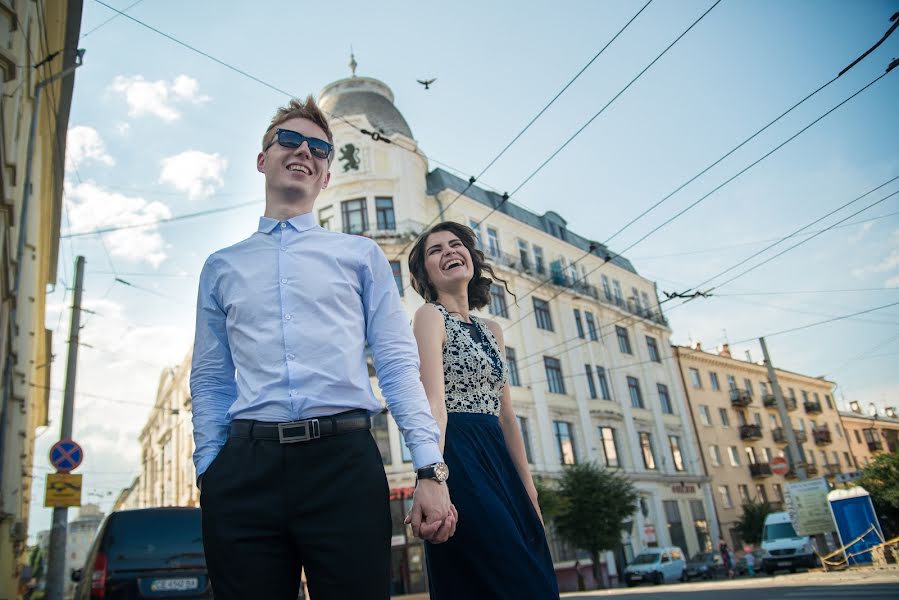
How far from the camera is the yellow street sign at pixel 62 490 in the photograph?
1163cm

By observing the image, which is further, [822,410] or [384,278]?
[822,410]


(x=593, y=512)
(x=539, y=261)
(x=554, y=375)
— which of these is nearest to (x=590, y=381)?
(x=554, y=375)

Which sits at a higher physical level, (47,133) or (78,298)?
(47,133)

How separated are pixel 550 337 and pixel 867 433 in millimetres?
48845

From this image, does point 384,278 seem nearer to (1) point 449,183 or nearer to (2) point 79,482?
(2) point 79,482

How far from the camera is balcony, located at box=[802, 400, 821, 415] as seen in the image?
54312 millimetres

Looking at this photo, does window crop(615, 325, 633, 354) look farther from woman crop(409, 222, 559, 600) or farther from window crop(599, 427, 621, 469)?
woman crop(409, 222, 559, 600)

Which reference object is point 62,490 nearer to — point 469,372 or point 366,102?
point 469,372

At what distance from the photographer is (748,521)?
1476 inches

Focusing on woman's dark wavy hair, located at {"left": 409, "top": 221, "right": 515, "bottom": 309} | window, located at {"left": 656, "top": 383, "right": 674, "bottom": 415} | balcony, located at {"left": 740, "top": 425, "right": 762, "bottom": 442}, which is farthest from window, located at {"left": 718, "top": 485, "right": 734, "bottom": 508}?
woman's dark wavy hair, located at {"left": 409, "top": 221, "right": 515, "bottom": 309}

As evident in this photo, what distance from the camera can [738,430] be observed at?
45094 millimetres

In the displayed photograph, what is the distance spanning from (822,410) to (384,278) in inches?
2553

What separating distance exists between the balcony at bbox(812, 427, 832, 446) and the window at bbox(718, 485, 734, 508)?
56.4 feet

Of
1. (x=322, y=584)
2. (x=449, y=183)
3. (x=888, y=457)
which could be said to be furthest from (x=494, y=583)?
(x=888, y=457)
